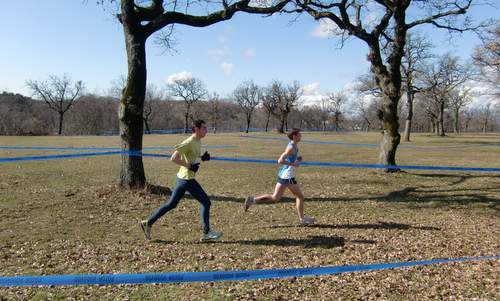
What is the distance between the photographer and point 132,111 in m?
8.77

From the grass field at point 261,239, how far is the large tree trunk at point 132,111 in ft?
1.69

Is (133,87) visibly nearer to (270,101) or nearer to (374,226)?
(374,226)

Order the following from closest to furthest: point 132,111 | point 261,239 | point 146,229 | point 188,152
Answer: point 188,152 < point 146,229 < point 261,239 < point 132,111

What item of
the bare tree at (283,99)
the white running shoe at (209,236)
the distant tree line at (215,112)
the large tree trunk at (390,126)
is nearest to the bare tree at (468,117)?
the distant tree line at (215,112)

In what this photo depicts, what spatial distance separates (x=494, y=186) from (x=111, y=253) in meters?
11.9

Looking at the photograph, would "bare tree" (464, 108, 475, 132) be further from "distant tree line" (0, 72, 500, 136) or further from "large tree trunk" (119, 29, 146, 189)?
"large tree trunk" (119, 29, 146, 189)

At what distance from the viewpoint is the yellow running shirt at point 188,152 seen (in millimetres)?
5660

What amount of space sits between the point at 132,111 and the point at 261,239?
4.77 meters

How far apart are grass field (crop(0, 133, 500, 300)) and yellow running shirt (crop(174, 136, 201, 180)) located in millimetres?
1198

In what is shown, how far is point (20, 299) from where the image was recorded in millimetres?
4059

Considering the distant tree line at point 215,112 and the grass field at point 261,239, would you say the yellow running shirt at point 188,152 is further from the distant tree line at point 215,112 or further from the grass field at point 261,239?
the distant tree line at point 215,112

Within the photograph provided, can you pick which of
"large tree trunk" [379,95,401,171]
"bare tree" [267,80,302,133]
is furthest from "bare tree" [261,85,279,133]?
"large tree trunk" [379,95,401,171]

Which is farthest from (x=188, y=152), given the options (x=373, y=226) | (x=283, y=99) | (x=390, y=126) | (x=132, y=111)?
Answer: (x=283, y=99)

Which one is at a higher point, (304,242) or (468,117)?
(468,117)
